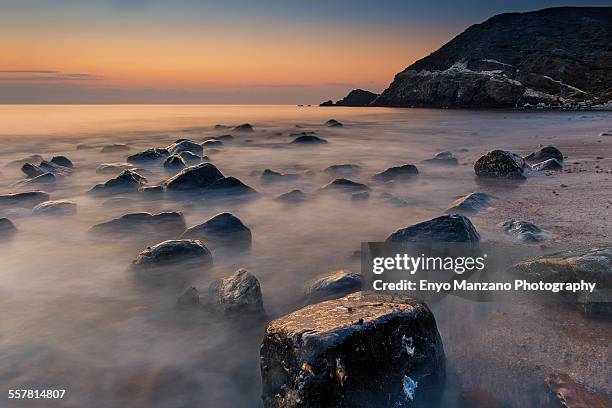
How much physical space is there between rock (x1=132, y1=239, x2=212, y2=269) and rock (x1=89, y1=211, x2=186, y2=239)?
133 cm

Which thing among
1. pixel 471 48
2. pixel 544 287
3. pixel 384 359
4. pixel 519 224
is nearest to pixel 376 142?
pixel 519 224

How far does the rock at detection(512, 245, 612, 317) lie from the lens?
372 cm

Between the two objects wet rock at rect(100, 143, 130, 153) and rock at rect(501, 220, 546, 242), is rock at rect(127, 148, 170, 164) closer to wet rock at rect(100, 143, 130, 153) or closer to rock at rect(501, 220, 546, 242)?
wet rock at rect(100, 143, 130, 153)

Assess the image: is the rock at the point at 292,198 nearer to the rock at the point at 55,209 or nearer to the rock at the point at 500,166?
the rock at the point at 55,209

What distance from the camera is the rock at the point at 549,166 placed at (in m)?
11.4

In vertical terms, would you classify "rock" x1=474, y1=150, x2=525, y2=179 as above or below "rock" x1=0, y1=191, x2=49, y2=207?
above

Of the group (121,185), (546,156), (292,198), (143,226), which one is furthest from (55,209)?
(546,156)

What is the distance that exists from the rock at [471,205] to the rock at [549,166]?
466 cm

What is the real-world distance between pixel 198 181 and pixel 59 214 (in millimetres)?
2906

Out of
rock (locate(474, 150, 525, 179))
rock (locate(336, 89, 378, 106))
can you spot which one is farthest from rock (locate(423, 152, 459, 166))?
rock (locate(336, 89, 378, 106))

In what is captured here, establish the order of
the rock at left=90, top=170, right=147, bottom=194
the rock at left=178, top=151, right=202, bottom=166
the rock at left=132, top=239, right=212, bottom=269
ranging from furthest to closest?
the rock at left=178, top=151, right=202, bottom=166 < the rock at left=90, top=170, right=147, bottom=194 < the rock at left=132, top=239, right=212, bottom=269

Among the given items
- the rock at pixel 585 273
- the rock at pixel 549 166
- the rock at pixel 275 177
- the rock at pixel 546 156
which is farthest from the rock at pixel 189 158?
the rock at pixel 585 273

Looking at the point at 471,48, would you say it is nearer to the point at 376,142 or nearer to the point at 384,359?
the point at 376,142

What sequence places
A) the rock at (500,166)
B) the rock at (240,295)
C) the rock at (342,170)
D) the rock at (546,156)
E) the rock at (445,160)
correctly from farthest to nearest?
1. the rock at (445,160)
2. the rock at (342,170)
3. the rock at (546,156)
4. the rock at (500,166)
5. the rock at (240,295)
